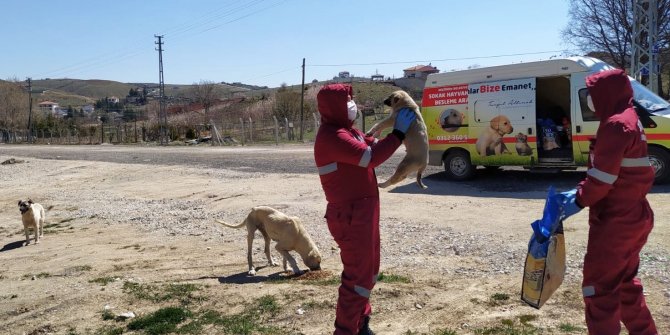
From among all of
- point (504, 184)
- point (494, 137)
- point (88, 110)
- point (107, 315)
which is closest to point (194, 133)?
point (494, 137)

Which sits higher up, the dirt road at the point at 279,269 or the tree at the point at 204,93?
the tree at the point at 204,93

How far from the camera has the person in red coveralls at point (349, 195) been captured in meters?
4.47

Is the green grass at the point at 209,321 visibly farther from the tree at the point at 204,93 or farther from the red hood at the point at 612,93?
the tree at the point at 204,93

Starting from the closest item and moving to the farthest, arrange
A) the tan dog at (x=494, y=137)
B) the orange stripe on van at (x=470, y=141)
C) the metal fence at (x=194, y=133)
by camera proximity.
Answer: the orange stripe on van at (x=470, y=141) < the tan dog at (x=494, y=137) < the metal fence at (x=194, y=133)

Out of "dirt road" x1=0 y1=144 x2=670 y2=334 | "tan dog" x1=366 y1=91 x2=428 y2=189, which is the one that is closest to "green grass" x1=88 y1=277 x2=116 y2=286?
"dirt road" x1=0 y1=144 x2=670 y2=334

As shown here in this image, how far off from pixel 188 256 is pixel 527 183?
7901 millimetres

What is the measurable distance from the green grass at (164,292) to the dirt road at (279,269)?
3 cm

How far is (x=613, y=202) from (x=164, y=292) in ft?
15.7

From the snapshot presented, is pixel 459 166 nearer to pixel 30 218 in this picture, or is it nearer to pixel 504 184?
pixel 504 184

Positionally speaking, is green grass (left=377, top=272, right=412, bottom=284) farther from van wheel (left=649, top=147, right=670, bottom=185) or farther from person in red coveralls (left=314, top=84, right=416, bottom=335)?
van wheel (left=649, top=147, right=670, bottom=185)

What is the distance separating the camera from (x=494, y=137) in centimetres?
1349

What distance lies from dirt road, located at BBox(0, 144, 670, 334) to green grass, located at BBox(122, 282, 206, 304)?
0.10 ft

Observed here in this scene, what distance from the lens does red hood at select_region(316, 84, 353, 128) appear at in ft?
14.9

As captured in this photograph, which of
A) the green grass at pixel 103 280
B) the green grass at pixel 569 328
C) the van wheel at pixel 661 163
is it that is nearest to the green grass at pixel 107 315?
the green grass at pixel 103 280
